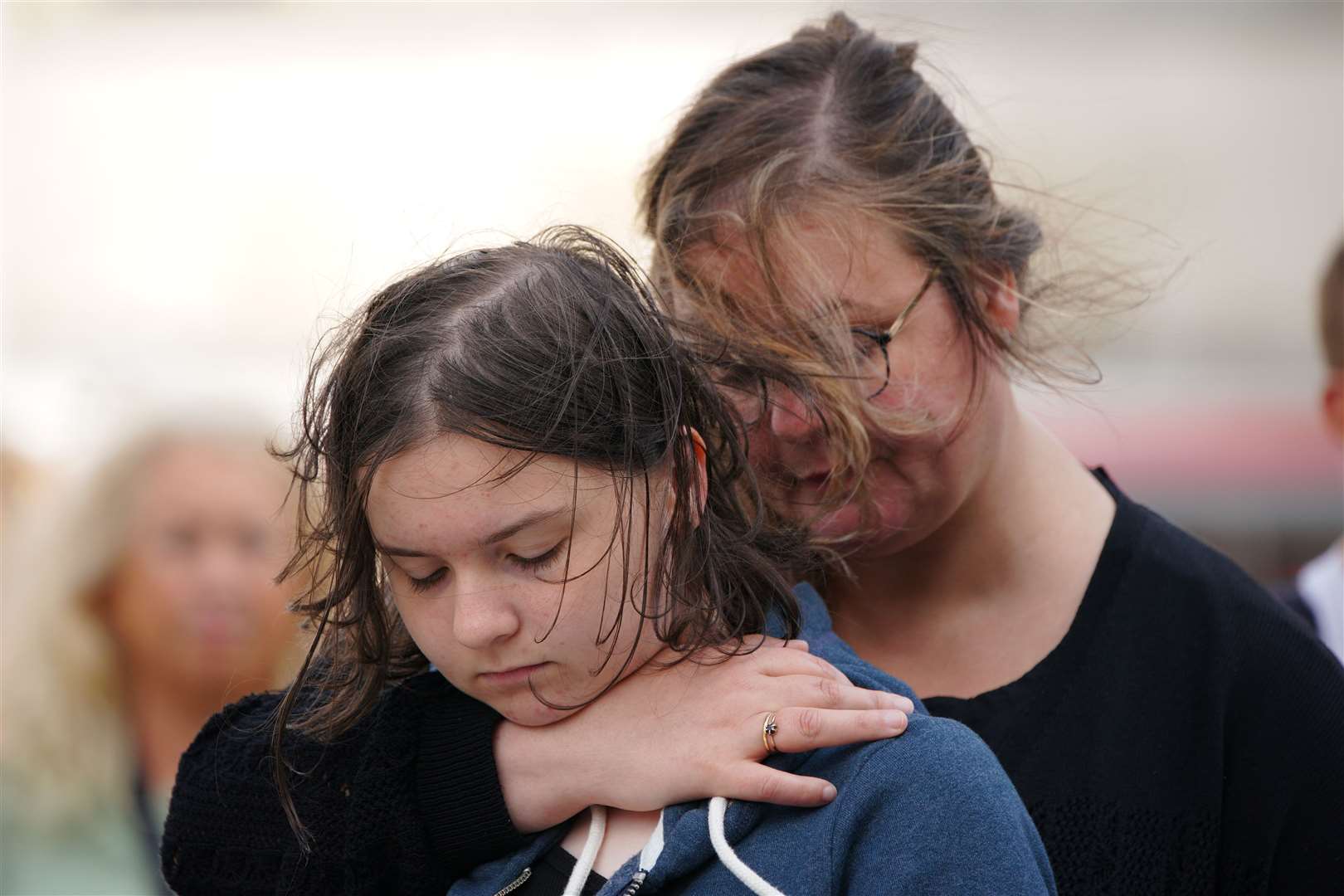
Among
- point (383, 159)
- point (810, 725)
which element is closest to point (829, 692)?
point (810, 725)

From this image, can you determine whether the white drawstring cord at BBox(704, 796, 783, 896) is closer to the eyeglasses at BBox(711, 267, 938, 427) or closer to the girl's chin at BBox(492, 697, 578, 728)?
the girl's chin at BBox(492, 697, 578, 728)

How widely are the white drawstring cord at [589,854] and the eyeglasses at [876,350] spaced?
582 mm

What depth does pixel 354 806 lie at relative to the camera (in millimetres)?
1491

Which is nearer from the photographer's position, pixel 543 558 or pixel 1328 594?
pixel 543 558

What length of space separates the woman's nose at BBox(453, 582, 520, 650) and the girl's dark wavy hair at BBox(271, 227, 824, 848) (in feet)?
0.21

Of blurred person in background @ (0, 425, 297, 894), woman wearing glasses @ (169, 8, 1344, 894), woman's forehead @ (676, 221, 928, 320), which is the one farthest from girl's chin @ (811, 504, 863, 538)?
blurred person in background @ (0, 425, 297, 894)

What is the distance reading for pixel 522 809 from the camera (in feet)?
4.70

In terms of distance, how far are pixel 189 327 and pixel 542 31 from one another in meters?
2.33

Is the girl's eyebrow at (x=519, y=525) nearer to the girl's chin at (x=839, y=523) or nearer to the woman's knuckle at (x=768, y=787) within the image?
the woman's knuckle at (x=768, y=787)

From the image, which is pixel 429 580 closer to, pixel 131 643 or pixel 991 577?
pixel 991 577

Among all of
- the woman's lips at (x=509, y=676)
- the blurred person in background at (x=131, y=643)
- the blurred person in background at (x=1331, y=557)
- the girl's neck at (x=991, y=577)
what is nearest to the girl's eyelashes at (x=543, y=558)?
the woman's lips at (x=509, y=676)

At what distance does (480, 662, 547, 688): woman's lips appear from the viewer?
1.38 meters

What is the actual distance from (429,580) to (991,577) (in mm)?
844

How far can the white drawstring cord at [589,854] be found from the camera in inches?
53.8
